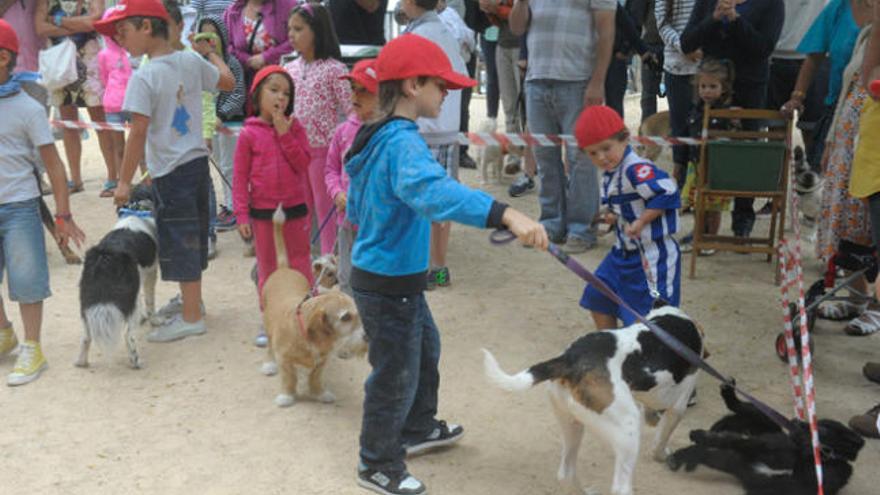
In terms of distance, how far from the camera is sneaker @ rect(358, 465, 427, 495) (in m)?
3.48

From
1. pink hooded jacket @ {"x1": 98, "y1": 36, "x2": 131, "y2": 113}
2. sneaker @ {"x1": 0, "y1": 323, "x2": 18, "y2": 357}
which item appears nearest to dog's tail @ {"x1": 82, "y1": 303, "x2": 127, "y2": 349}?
sneaker @ {"x1": 0, "y1": 323, "x2": 18, "y2": 357}

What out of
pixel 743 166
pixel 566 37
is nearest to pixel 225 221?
pixel 566 37

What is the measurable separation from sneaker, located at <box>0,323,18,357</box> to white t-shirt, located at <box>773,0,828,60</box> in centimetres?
711

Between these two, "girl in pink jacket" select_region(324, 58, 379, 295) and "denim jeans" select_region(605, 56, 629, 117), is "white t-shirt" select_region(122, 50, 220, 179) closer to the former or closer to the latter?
"girl in pink jacket" select_region(324, 58, 379, 295)

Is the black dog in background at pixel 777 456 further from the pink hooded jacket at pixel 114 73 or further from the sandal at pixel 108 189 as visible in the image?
the sandal at pixel 108 189

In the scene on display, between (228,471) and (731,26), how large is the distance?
202 inches

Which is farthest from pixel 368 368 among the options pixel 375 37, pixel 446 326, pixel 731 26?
pixel 731 26

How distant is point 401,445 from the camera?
3588mm

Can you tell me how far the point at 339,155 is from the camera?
507 centimetres

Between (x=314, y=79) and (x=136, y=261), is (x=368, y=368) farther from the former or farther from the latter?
(x=314, y=79)

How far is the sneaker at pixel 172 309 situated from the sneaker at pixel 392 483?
2.53 metres

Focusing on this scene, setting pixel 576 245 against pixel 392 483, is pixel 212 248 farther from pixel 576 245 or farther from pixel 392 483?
pixel 392 483

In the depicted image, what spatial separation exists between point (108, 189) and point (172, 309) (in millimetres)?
3829

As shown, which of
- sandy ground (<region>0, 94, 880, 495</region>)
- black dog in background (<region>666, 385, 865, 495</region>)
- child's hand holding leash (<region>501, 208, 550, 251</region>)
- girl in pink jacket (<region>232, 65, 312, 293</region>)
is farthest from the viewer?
girl in pink jacket (<region>232, 65, 312, 293</region>)
